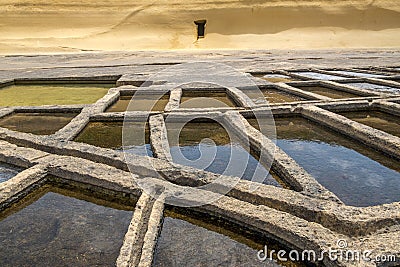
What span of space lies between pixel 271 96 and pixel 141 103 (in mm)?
1823

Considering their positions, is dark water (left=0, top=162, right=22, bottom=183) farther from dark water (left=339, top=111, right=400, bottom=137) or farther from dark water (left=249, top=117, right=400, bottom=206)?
dark water (left=339, top=111, right=400, bottom=137)

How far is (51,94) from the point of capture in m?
5.87

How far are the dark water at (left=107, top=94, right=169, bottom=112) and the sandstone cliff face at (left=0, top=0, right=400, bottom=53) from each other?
15033 mm

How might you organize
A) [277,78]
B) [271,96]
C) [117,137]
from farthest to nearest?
1. [277,78]
2. [271,96]
3. [117,137]

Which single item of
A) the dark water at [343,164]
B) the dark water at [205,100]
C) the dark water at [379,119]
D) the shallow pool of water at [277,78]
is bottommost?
the dark water at [343,164]

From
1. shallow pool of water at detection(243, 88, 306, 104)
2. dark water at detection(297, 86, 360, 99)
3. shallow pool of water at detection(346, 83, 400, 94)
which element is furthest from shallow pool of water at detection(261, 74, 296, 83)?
shallow pool of water at detection(346, 83, 400, 94)

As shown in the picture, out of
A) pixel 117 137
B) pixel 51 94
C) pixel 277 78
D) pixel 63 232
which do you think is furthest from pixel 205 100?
pixel 63 232

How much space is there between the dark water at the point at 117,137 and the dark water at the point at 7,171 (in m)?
0.68

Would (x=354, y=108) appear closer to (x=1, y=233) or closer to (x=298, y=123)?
(x=298, y=123)

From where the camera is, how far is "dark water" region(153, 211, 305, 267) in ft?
5.28

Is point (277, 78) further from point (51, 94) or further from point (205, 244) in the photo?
point (205, 244)

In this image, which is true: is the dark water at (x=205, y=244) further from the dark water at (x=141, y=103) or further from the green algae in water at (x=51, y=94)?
the green algae in water at (x=51, y=94)

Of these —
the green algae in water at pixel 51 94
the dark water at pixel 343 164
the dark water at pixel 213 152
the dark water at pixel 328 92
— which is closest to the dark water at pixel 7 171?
the dark water at pixel 213 152

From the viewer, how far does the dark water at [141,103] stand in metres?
4.46
